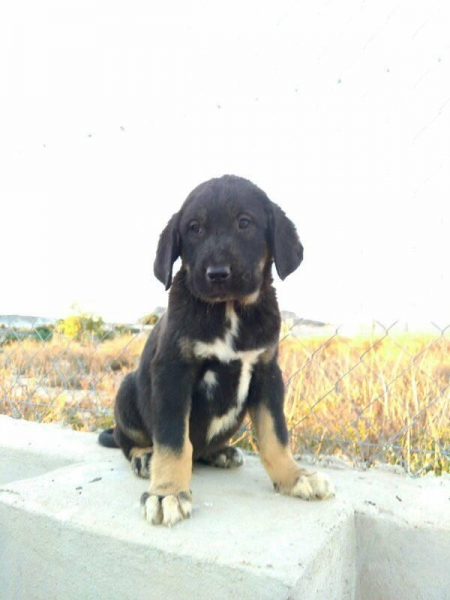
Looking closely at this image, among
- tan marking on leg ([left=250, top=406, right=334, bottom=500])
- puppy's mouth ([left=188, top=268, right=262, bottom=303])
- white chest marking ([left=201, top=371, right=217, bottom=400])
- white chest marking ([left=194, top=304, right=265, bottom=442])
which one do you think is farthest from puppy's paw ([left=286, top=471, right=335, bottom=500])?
puppy's mouth ([left=188, top=268, right=262, bottom=303])

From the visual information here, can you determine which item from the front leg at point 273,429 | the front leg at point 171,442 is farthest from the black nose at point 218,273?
the front leg at point 273,429

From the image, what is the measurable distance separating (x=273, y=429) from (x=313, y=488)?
31 centimetres

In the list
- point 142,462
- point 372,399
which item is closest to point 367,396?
point 372,399

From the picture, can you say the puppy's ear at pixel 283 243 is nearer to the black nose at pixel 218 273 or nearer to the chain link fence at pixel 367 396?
the black nose at pixel 218 273

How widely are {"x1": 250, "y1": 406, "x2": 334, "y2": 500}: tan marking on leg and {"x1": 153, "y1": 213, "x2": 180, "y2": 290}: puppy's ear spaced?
0.74m

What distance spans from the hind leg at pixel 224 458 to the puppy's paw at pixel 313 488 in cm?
56

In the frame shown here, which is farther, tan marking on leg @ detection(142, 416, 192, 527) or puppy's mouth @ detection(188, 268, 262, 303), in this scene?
puppy's mouth @ detection(188, 268, 262, 303)

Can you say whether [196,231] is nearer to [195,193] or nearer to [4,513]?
[195,193]

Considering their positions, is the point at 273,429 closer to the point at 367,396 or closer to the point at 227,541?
the point at 227,541

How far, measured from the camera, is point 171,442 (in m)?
2.36

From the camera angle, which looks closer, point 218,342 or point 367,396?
point 218,342

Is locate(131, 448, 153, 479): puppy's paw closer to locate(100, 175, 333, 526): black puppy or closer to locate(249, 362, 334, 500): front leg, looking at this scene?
locate(100, 175, 333, 526): black puppy

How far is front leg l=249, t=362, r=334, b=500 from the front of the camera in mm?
2586

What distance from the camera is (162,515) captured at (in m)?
2.19
